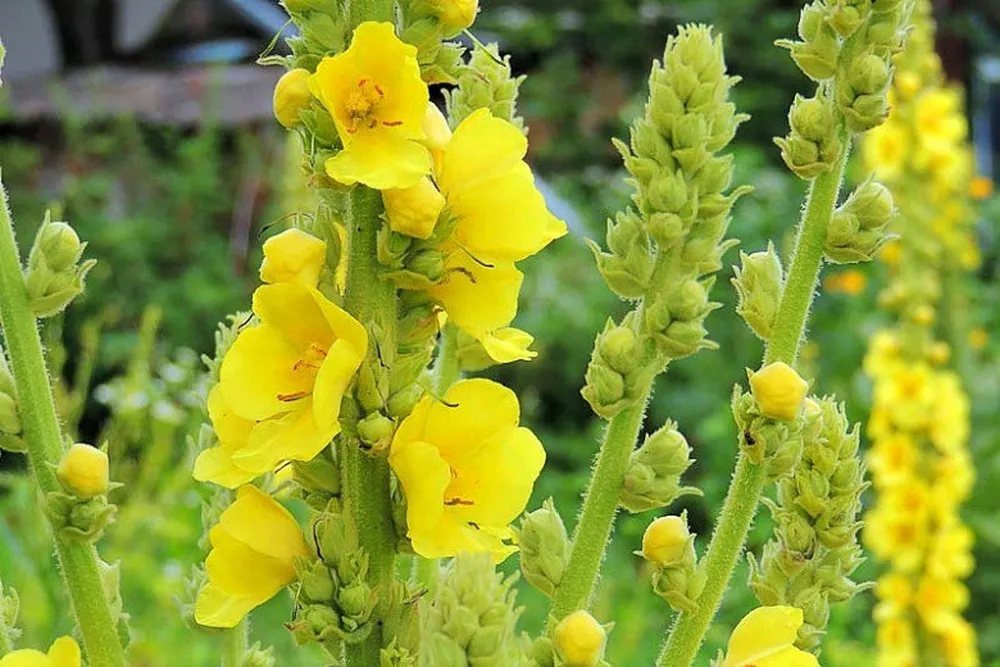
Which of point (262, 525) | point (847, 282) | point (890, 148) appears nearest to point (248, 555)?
point (262, 525)

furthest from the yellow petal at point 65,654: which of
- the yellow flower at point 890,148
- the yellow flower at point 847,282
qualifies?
the yellow flower at point 847,282

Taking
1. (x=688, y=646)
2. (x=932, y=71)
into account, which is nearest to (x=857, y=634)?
(x=932, y=71)

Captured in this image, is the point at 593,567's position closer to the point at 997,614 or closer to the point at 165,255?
the point at 997,614

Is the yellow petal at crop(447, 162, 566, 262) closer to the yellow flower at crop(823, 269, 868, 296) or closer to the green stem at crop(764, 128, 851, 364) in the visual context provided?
the green stem at crop(764, 128, 851, 364)

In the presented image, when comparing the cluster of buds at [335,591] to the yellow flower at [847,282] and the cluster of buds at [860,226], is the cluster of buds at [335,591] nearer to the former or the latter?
the cluster of buds at [860,226]

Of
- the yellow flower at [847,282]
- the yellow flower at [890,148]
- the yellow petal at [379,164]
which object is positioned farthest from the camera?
the yellow flower at [847,282]

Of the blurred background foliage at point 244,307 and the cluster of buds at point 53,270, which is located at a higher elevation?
the cluster of buds at point 53,270

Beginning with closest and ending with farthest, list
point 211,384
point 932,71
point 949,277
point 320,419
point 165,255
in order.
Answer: point 320,419 → point 211,384 → point 932,71 → point 949,277 → point 165,255
